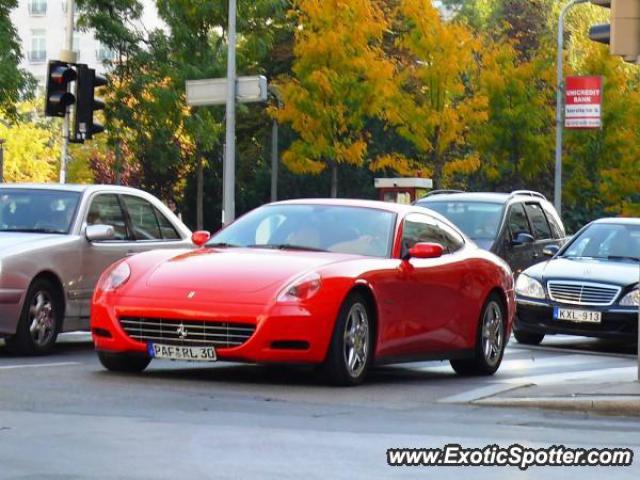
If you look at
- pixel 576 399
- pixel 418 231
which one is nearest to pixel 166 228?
pixel 418 231

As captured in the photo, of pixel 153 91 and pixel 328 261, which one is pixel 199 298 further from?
pixel 153 91

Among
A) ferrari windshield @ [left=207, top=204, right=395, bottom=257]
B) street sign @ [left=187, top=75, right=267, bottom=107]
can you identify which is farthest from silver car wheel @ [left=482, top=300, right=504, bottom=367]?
street sign @ [left=187, top=75, right=267, bottom=107]

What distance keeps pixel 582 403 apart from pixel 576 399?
0.09 meters

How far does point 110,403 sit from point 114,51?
3842cm

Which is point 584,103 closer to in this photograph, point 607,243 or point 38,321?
point 607,243

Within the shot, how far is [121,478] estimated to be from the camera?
7.73 metres

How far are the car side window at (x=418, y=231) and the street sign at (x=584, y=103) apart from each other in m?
40.7

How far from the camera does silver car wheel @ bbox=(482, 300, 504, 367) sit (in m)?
15.4

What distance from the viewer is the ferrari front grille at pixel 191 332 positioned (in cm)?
1277

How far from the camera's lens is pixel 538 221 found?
85.8 feet

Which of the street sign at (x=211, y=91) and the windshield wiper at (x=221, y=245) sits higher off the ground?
the street sign at (x=211, y=91)

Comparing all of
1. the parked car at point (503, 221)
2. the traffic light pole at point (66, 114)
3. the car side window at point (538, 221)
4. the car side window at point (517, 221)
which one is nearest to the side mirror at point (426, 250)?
the parked car at point (503, 221)

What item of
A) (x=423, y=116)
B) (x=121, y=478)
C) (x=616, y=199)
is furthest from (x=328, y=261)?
(x=616, y=199)

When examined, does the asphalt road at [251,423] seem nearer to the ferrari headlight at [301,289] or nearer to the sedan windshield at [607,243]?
the ferrari headlight at [301,289]
